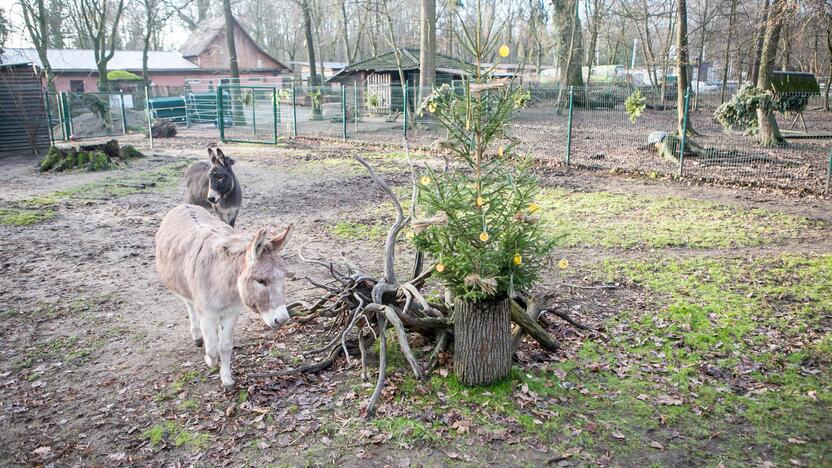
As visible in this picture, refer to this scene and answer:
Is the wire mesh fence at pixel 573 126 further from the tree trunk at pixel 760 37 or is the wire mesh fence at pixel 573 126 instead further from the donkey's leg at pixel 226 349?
the donkey's leg at pixel 226 349

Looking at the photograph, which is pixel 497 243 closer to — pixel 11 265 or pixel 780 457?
pixel 780 457

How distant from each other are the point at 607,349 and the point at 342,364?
7.83 feet

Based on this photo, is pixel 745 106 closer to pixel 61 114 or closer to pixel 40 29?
pixel 61 114

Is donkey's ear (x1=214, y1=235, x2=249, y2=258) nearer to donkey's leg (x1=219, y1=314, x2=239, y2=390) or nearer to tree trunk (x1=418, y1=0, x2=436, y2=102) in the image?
donkey's leg (x1=219, y1=314, x2=239, y2=390)

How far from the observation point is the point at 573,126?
18.7m

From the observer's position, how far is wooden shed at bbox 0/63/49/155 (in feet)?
61.0

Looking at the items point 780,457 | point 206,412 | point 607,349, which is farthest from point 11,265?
point 780,457

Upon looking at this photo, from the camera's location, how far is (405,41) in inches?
2217

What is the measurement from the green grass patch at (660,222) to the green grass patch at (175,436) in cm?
574

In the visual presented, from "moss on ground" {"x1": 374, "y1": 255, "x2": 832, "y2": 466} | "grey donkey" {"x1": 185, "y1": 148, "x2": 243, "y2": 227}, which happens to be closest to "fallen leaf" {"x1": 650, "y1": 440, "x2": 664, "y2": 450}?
"moss on ground" {"x1": 374, "y1": 255, "x2": 832, "y2": 466}

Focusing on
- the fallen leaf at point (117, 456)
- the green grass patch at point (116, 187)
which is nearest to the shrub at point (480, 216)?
the fallen leaf at point (117, 456)

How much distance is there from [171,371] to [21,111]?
18179 millimetres

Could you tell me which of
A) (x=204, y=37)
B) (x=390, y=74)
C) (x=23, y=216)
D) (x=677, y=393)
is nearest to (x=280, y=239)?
(x=677, y=393)

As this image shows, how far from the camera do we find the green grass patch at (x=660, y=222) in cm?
830
